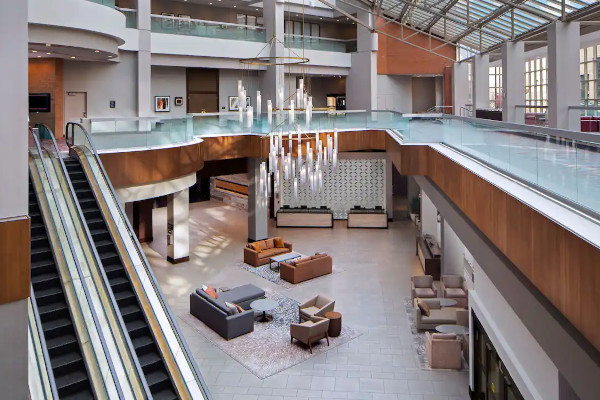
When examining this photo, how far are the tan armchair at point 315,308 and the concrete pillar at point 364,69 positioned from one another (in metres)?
20.4

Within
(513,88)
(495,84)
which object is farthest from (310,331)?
(495,84)

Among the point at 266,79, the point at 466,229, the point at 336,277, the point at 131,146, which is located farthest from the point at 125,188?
the point at 266,79

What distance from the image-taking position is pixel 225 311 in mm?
13273

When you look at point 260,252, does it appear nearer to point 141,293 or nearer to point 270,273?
point 270,273

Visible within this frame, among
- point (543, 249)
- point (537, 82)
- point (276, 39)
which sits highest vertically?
point (276, 39)

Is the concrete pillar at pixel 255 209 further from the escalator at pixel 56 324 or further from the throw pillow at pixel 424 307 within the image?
the escalator at pixel 56 324

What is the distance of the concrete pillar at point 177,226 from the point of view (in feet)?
61.9

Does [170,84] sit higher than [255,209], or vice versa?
[170,84]

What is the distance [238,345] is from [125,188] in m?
5.25

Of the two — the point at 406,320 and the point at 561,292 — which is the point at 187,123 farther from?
the point at 561,292

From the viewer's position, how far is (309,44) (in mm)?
30078

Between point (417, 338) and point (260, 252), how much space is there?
772 centimetres

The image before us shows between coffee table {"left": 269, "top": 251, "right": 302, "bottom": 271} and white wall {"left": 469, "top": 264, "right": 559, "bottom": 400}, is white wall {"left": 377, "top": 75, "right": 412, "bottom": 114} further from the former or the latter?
white wall {"left": 469, "top": 264, "right": 559, "bottom": 400}

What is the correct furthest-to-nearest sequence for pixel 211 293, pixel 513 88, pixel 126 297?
pixel 513 88
pixel 211 293
pixel 126 297
